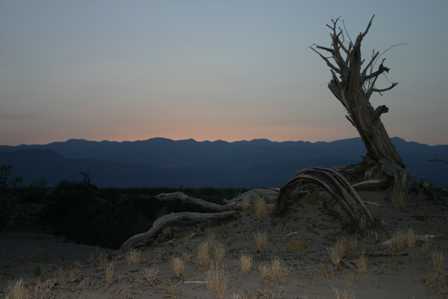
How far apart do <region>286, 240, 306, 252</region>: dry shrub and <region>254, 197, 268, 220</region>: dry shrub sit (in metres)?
2.51

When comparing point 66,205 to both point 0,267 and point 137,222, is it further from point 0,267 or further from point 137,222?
point 0,267

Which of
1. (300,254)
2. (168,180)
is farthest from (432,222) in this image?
(168,180)

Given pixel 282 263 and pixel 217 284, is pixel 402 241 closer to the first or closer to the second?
pixel 282 263

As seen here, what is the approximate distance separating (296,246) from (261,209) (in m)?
3.03

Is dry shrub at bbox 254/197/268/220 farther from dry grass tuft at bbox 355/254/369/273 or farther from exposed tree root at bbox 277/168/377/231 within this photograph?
dry grass tuft at bbox 355/254/369/273

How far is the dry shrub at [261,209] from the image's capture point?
1350 cm

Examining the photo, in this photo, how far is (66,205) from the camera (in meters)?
25.8

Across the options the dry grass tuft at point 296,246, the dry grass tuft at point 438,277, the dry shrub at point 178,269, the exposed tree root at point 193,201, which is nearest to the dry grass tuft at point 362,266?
the dry grass tuft at point 438,277

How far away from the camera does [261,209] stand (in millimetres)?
13617

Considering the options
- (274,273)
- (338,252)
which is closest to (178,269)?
(274,273)

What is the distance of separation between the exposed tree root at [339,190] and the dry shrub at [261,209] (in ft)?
2.72

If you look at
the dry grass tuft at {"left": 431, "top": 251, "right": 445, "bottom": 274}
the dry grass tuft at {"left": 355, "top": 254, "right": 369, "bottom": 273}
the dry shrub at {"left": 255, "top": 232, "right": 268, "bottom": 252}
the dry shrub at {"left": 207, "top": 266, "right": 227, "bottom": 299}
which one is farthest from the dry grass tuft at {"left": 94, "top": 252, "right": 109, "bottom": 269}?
the dry grass tuft at {"left": 431, "top": 251, "right": 445, "bottom": 274}

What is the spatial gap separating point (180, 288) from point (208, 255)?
2231mm

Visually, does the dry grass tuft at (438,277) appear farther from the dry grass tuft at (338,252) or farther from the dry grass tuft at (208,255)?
the dry grass tuft at (208,255)
